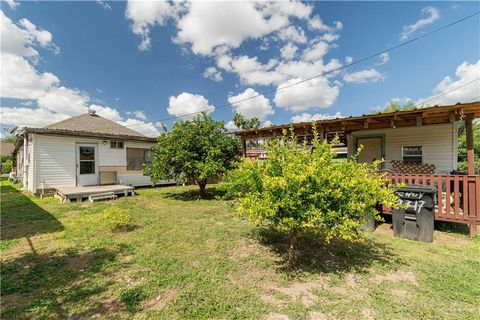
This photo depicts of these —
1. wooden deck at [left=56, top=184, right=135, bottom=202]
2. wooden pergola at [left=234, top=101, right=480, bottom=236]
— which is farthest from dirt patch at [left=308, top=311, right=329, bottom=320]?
wooden deck at [left=56, top=184, right=135, bottom=202]

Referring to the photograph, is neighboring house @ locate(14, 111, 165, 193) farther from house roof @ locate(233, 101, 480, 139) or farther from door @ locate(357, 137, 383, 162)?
door @ locate(357, 137, 383, 162)

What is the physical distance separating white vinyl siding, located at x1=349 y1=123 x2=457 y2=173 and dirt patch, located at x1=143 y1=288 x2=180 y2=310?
9.22m

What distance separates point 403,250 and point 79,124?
17107 millimetres

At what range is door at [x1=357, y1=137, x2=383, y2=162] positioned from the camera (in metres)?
9.05

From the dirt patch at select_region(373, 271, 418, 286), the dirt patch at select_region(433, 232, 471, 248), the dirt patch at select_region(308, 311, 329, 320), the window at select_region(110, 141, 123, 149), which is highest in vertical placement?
the window at select_region(110, 141, 123, 149)

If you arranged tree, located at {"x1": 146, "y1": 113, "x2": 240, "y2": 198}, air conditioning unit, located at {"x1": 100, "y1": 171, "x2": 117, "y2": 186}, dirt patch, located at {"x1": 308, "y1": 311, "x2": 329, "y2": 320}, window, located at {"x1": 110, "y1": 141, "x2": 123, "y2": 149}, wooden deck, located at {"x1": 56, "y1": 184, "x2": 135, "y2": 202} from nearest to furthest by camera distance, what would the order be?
dirt patch, located at {"x1": 308, "y1": 311, "x2": 329, "y2": 320}, wooden deck, located at {"x1": 56, "y1": 184, "x2": 135, "y2": 202}, tree, located at {"x1": 146, "y1": 113, "x2": 240, "y2": 198}, air conditioning unit, located at {"x1": 100, "y1": 171, "x2": 117, "y2": 186}, window, located at {"x1": 110, "y1": 141, "x2": 123, "y2": 149}

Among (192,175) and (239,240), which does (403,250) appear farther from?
(192,175)

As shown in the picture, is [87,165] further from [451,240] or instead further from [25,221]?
[451,240]

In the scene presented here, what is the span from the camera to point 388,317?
7.25ft

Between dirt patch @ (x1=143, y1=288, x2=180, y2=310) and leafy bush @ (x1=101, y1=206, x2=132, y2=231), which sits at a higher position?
leafy bush @ (x1=101, y1=206, x2=132, y2=231)

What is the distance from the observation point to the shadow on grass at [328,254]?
11.0 ft

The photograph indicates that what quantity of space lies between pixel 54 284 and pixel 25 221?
4.45 m

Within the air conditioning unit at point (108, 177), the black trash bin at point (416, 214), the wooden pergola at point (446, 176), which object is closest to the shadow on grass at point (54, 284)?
the wooden pergola at point (446, 176)

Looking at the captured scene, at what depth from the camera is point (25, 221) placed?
19.1 ft
